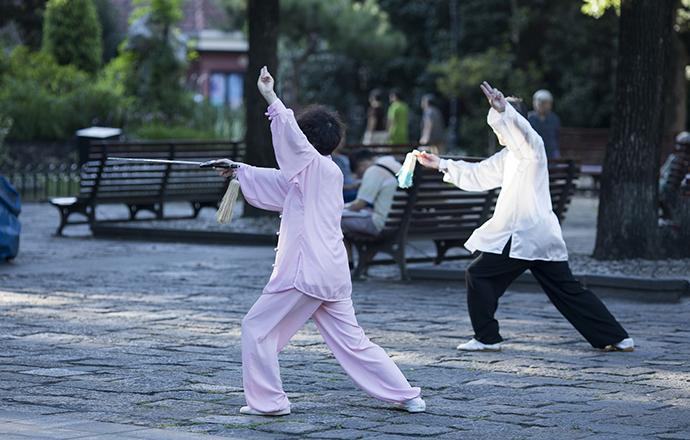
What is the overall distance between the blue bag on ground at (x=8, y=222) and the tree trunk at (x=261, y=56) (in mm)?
4047

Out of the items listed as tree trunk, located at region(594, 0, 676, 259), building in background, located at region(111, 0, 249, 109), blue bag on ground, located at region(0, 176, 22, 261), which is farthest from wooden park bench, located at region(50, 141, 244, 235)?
building in background, located at region(111, 0, 249, 109)

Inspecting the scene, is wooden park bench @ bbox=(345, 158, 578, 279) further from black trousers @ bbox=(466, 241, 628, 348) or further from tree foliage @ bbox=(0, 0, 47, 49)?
tree foliage @ bbox=(0, 0, 47, 49)

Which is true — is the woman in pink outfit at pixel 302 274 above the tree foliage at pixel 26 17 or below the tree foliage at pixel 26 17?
below

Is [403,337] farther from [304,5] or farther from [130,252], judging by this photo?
[304,5]

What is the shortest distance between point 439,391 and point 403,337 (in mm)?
2026

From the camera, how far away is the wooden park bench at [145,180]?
17906 mm

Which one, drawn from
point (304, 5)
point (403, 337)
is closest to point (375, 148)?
point (403, 337)

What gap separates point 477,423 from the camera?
6.83m

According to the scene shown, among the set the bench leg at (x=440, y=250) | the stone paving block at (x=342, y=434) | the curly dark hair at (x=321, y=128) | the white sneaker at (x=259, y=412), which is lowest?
the bench leg at (x=440, y=250)

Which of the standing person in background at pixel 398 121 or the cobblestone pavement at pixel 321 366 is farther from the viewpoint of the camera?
the standing person in background at pixel 398 121

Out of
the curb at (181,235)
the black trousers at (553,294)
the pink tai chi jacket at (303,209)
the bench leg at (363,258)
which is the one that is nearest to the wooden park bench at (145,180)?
the curb at (181,235)

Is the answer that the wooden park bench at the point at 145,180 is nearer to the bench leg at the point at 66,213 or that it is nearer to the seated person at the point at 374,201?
the bench leg at the point at 66,213

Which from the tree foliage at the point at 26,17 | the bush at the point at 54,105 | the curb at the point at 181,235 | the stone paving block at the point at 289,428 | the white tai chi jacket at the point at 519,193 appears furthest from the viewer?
the tree foliage at the point at 26,17

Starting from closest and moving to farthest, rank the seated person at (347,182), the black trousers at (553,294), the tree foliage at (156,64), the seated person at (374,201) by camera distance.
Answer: the black trousers at (553,294) < the seated person at (374,201) < the seated person at (347,182) < the tree foliage at (156,64)
